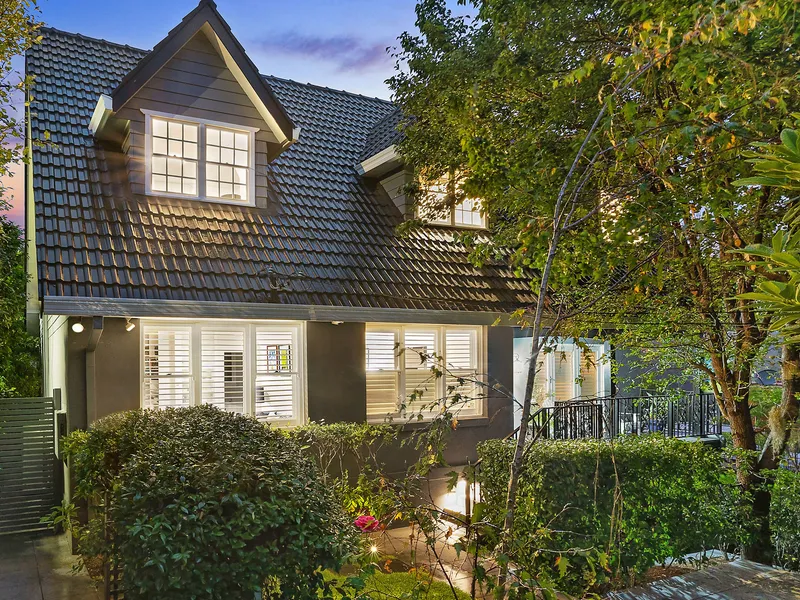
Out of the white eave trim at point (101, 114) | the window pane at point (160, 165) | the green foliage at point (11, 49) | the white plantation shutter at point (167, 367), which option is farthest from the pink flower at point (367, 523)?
the white eave trim at point (101, 114)

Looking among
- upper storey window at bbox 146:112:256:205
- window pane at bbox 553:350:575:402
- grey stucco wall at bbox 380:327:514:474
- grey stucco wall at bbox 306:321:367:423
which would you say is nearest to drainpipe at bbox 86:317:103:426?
upper storey window at bbox 146:112:256:205

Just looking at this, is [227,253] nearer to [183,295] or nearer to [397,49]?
[183,295]

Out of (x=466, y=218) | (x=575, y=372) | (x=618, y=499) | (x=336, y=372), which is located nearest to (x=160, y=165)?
(x=336, y=372)

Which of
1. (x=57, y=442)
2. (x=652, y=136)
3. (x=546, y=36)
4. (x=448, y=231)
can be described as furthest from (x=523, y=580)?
(x=448, y=231)

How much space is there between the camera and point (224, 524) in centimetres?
374

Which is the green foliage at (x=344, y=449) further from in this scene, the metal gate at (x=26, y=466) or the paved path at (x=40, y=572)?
the metal gate at (x=26, y=466)

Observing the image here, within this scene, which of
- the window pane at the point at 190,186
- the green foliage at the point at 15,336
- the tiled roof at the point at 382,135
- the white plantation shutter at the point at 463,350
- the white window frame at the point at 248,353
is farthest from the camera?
the green foliage at the point at 15,336

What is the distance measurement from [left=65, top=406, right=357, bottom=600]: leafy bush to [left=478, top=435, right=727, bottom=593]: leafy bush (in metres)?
2.43

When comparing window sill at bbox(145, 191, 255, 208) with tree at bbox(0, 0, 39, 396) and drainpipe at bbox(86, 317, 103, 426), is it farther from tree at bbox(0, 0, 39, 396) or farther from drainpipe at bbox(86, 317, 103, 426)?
drainpipe at bbox(86, 317, 103, 426)

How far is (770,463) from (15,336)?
46.5 feet

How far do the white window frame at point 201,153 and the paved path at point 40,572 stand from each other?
5.10 metres

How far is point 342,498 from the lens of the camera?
7.35 m

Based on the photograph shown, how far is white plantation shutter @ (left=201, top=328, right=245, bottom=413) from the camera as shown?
8773 mm

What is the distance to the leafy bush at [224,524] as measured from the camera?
3682 millimetres
